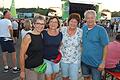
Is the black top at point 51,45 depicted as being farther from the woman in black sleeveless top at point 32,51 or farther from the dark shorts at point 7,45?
the dark shorts at point 7,45

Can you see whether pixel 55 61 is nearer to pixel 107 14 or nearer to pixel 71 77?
pixel 71 77

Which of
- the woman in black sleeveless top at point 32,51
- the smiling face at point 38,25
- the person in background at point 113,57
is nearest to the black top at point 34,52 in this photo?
the woman in black sleeveless top at point 32,51

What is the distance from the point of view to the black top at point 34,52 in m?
4.58

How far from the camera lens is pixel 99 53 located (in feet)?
17.3

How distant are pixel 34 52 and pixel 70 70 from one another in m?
0.94

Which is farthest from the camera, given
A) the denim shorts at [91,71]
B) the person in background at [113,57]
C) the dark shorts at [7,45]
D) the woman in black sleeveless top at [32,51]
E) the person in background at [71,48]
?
the dark shorts at [7,45]

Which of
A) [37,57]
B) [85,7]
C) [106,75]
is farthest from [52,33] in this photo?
[85,7]

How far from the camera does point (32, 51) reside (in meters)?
4.62

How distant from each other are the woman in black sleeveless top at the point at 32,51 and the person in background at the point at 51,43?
29 centimetres

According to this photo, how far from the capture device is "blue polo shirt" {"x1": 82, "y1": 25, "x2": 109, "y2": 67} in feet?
16.8

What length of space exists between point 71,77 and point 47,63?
54cm

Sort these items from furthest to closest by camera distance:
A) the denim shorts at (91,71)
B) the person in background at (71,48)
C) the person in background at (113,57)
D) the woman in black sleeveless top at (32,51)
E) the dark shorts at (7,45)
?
the dark shorts at (7,45)
the person in background at (113,57)
the denim shorts at (91,71)
the person in background at (71,48)
the woman in black sleeveless top at (32,51)

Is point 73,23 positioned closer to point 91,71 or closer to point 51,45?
point 51,45

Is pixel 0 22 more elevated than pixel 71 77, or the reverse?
pixel 0 22
